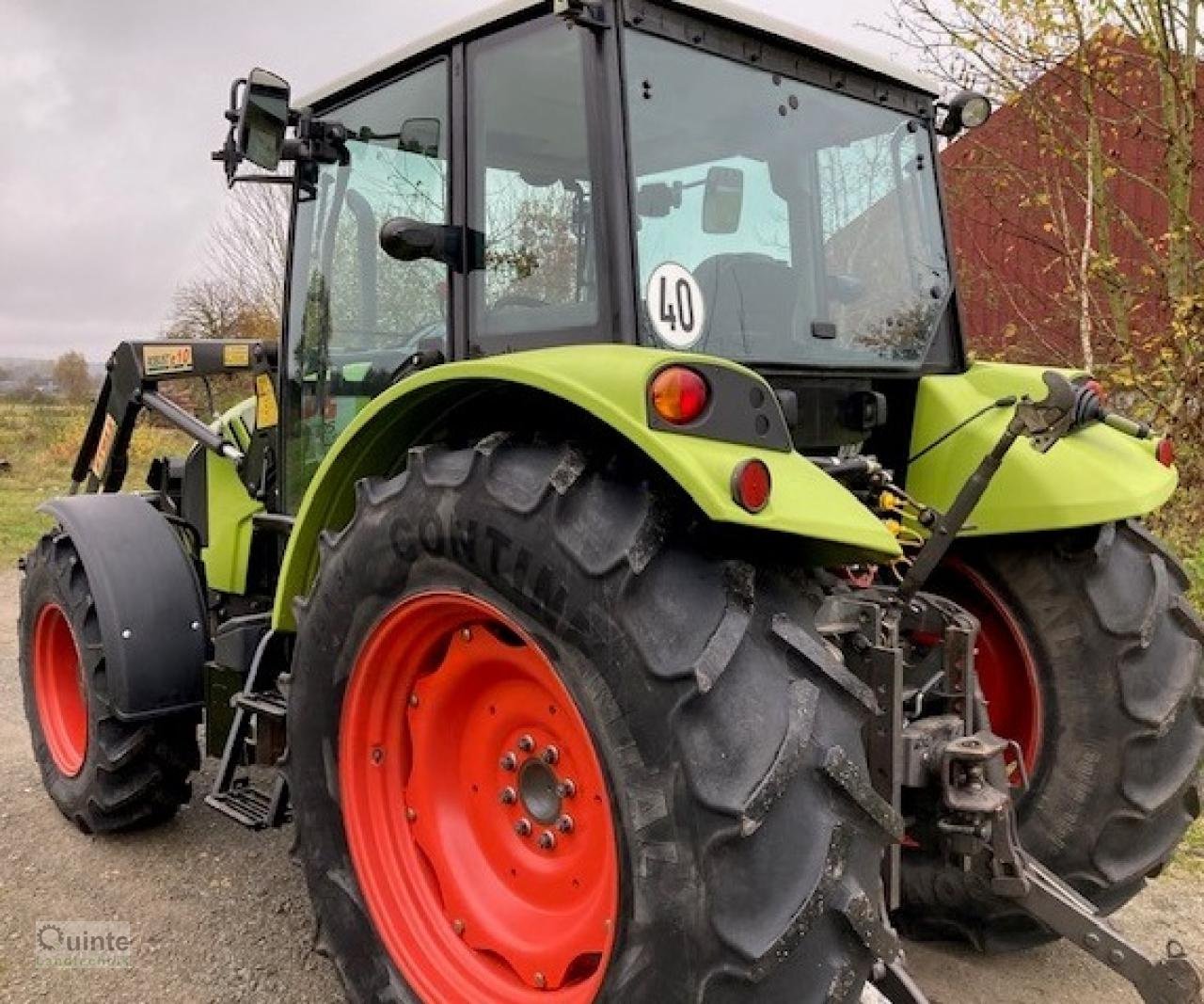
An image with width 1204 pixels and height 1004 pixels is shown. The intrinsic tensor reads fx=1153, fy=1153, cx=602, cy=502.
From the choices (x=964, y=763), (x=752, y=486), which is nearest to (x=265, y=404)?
(x=752, y=486)

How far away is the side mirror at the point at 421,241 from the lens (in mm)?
2598

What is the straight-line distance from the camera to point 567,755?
226 cm

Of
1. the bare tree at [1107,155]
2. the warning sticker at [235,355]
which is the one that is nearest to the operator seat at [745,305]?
the warning sticker at [235,355]

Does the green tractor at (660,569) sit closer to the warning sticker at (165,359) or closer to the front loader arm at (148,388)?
the front loader arm at (148,388)

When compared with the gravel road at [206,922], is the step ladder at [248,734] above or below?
above

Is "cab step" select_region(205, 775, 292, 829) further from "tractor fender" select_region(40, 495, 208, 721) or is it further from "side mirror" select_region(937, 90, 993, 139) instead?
"side mirror" select_region(937, 90, 993, 139)

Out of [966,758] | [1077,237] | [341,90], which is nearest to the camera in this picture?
[966,758]

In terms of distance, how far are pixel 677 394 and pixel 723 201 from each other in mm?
906

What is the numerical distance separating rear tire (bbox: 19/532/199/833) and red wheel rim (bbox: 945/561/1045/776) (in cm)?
238

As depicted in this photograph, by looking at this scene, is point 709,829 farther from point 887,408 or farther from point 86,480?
point 86,480

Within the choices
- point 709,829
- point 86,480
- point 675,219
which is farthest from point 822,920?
point 86,480

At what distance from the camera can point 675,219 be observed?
2520 mm

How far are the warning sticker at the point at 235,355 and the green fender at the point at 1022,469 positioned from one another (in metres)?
2.26

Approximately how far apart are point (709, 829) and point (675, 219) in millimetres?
1334
